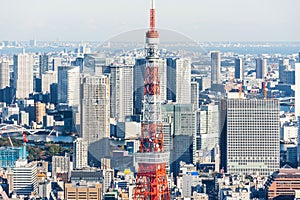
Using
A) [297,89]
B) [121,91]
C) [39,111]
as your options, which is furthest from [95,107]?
[297,89]

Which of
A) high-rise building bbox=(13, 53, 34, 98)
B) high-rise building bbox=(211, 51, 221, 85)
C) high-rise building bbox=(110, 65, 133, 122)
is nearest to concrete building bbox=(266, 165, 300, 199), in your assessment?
high-rise building bbox=(110, 65, 133, 122)

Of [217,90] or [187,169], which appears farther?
[217,90]

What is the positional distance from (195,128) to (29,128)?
6.17 meters

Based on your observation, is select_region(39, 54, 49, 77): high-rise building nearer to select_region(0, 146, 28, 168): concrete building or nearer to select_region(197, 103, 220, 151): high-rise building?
select_region(0, 146, 28, 168): concrete building

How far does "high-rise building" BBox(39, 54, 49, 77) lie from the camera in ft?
87.2

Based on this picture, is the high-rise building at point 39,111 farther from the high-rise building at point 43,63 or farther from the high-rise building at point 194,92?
the high-rise building at point 43,63

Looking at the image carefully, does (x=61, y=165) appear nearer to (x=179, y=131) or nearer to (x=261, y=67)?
(x=179, y=131)

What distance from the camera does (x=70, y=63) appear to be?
933 inches

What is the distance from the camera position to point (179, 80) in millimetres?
15062

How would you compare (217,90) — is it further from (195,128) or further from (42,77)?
(42,77)

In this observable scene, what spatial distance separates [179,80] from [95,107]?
58.6 inches

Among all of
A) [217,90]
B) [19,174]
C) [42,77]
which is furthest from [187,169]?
[42,77]

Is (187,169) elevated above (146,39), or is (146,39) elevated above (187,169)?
(146,39)

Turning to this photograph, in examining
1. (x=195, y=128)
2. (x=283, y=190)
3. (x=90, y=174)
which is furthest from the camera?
(x=195, y=128)
